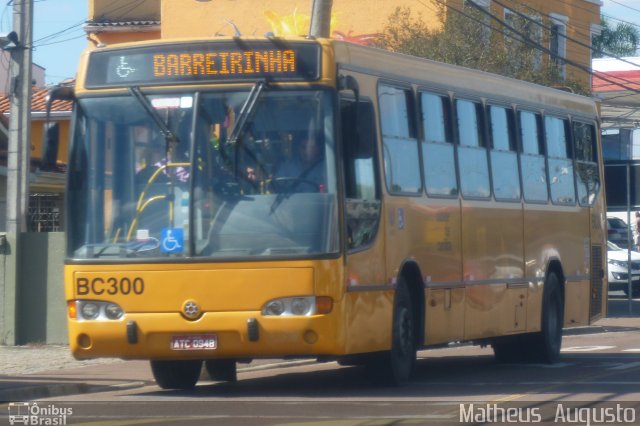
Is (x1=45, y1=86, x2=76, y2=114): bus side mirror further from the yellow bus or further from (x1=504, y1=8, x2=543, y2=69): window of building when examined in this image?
(x1=504, y1=8, x2=543, y2=69): window of building

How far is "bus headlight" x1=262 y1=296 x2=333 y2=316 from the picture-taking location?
38.5ft

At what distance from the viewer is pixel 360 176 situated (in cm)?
1235

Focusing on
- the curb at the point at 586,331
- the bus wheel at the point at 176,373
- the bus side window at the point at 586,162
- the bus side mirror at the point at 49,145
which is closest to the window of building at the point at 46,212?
the curb at the point at 586,331

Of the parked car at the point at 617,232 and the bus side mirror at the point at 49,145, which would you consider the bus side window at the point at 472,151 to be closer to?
the bus side mirror at the point at 49,145

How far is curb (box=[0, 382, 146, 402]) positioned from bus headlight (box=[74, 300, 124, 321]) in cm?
129

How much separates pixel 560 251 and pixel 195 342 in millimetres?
7209

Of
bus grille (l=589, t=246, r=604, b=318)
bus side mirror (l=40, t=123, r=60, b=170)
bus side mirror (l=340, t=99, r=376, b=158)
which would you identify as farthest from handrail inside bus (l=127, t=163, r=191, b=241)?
bus grille (l=589, t=246, r=604, b=318)

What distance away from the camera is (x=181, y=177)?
1209 centimetres

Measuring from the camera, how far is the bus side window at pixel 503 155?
51.6 ft

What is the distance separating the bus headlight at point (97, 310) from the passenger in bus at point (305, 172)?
186 centimetres

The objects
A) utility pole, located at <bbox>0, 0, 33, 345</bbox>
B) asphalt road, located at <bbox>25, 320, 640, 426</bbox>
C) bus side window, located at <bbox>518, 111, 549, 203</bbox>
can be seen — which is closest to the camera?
asphalt road, located at <bbox>25, 320, 640, 426</bbox>

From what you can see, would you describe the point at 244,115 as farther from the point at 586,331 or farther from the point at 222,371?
the point at 586,331

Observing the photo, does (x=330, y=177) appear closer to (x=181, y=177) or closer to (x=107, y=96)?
(x=181, y=177)

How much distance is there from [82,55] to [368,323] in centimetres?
371
